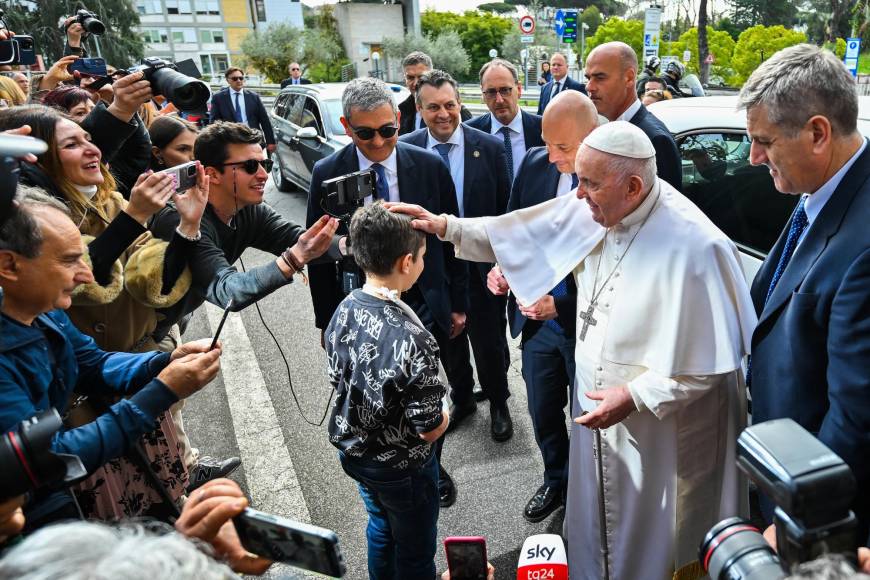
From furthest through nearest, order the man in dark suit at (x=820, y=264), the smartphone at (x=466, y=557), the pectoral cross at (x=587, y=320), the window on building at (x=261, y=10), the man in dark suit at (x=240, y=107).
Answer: the window on building at (x=261, y=10)
the man in dark suit at (x=240, y=107)
the pectoral cross at (x=587, y=320)
the man in dark suit at (x=820, y=264)
the smartphone at (x=466, y=557)

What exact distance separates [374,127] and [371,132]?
1.1 inches

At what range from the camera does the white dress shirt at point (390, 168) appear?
308 centimetres

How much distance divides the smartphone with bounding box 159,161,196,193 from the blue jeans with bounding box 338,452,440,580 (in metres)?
1.23

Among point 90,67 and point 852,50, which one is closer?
point 90,67

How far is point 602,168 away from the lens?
2.09 meters

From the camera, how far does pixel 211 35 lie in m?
65.8

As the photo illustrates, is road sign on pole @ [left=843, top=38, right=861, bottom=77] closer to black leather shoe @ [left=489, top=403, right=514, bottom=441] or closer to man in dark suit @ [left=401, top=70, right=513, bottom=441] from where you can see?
man in dark suit @ [left=401, top=70, right=513, bottom=441]

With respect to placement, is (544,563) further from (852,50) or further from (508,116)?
(852,50)

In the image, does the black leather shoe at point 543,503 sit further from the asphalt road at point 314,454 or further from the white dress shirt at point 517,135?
the white dress shirt at point 517,135

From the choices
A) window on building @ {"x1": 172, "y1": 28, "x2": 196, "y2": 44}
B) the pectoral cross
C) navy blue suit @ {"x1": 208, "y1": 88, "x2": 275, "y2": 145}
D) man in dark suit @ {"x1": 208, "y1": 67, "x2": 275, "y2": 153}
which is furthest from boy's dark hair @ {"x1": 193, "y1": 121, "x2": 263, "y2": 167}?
window on building @ {"x1": 172, "y1": 28, "x2": 196, "y2": 44}

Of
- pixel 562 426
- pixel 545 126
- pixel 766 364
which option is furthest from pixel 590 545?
→ pixel 545 126

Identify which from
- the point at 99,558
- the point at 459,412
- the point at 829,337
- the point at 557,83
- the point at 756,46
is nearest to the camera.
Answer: the point at 99,558

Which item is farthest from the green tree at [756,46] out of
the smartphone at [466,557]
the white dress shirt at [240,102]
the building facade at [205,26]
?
the building facade at [205,26]

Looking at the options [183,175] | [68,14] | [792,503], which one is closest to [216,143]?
[183,175]
